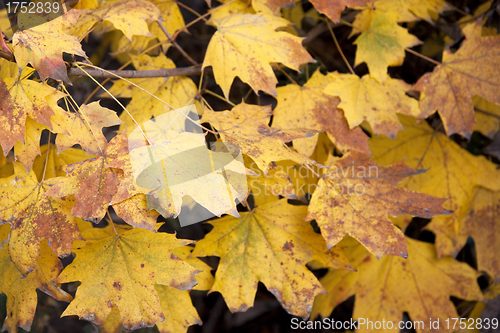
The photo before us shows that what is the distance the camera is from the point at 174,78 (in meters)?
1.13

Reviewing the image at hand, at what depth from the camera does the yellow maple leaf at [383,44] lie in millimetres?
1083

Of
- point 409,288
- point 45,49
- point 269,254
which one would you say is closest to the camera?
point 45,49

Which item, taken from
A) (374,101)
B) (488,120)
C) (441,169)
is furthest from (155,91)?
(488,120)

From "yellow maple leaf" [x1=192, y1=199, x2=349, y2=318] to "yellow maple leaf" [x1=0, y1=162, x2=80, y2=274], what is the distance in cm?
36

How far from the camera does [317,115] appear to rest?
1.05 metres

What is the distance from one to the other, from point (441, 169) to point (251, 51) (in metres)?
0.83

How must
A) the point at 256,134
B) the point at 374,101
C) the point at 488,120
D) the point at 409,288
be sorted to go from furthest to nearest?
the point at 488,120 < the point at 409,288 < the point at 374,101 < the point at 256,134

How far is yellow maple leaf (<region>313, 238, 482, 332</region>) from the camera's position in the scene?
1.14 meters

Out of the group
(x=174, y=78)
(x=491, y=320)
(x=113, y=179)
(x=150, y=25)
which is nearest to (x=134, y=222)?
(x=113, y=179)

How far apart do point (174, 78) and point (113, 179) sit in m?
0.51

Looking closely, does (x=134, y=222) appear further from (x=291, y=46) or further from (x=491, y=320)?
(x=491, y=320)

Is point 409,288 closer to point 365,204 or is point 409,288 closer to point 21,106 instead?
point 365,204

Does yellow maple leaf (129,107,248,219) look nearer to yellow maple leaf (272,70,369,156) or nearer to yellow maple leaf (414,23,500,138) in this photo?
yellow maple leaf (272,70,369,156)

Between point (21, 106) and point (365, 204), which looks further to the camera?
point (365, 204)
